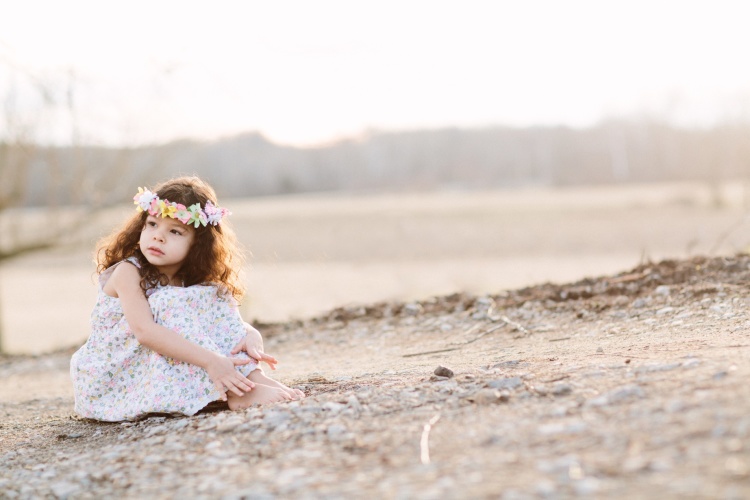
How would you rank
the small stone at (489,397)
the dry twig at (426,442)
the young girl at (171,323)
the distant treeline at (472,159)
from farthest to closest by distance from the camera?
the distant treeline at (472,159)
the young girl at (171,323)
the small stone at (489,397)
the dry twig at (426,442)

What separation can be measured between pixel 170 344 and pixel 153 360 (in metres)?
0.23

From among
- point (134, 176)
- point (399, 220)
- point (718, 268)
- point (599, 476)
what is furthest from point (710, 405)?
point (399, 220)

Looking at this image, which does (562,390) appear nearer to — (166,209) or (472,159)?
(166,209)

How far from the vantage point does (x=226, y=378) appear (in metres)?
3.71

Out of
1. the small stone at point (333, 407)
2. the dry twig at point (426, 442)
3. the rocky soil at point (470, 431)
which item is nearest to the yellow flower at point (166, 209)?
the rocky soil at point (470, 431)

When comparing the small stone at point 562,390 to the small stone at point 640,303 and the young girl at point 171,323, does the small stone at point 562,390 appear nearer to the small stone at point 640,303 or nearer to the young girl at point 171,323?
the young girl at point 171,323

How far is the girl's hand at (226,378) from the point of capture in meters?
3.69

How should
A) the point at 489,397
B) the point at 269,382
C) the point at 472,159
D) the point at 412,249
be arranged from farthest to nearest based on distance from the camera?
the point at 472,159 → the point at 412,249 → the point at 269,382 → the point at 489,397

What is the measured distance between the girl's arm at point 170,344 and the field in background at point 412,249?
3.85 meters

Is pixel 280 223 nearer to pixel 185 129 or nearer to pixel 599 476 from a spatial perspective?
pixel 185 129

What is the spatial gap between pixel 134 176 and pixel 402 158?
1790 inches

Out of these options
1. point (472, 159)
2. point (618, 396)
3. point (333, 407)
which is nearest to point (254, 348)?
point (333, 407)

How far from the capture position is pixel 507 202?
117 feet

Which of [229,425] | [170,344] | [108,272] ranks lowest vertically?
[229,425]
